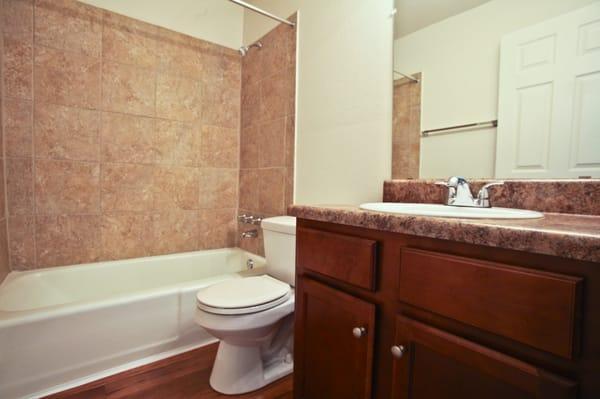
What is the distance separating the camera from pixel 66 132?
70.9 inches

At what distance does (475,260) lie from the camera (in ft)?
1.92

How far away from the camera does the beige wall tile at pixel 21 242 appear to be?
1.70 m

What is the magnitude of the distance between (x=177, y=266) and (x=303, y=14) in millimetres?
1929

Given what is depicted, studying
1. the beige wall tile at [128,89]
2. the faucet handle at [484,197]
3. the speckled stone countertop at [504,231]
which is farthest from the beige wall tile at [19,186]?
the faucet handle at [484,197]

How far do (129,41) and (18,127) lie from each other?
0.85 meters

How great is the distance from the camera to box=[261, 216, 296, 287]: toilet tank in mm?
1543

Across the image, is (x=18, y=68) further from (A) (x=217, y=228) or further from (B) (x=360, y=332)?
(B) (x=360, y=332)

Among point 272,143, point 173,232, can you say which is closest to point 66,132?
point 173,232

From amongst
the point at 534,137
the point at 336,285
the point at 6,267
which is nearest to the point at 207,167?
the point at 6,267

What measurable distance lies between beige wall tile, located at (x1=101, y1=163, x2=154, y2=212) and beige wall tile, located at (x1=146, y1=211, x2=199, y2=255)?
140 mm

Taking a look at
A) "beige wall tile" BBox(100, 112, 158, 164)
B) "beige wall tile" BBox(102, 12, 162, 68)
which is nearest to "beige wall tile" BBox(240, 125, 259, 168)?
"beige wall tile" BBox(100, 112, 158, 164)

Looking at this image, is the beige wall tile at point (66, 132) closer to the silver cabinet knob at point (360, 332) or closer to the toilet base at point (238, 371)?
the toilet base at point (238, 371)

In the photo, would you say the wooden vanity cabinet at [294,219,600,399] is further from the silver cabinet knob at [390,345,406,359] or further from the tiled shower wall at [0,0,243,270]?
the tiled shower wall at [0,0,243,270]

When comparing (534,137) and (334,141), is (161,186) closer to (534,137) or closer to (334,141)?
(334,141)
